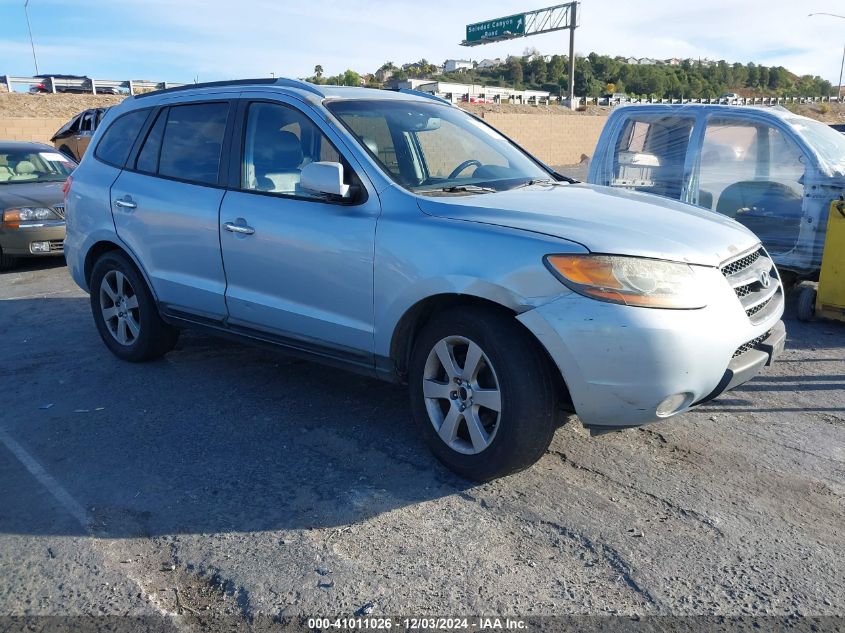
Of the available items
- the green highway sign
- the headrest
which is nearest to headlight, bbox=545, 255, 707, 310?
the headrest

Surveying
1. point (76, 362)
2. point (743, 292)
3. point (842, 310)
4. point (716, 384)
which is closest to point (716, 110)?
point (842, 310)

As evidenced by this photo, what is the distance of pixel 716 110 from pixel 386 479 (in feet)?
17.7

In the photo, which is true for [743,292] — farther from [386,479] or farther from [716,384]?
[386,479]

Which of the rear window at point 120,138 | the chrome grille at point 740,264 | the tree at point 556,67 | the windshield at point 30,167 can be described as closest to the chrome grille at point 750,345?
the chrome grille at point 740,264

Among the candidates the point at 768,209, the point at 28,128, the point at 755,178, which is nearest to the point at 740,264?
the point at 768,209

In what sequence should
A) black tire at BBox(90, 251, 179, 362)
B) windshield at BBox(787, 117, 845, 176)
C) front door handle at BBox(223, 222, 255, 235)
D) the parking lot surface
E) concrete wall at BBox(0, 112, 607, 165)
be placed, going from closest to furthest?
the parking lot surface → front door handle at BBox(223, 222, 255, 235) → black tire at BBox(90, 251, 179, 362) → windshield at BBox(787, 117, 845, 176) → concrete wall at BBox(0, 112, 607, 165)

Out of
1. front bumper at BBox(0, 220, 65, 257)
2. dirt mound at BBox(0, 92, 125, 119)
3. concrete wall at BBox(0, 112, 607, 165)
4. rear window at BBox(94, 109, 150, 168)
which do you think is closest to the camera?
rear window at BBox(94, 109, 150, 168)

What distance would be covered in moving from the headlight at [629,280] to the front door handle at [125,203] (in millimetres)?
3086

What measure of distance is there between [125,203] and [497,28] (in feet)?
150

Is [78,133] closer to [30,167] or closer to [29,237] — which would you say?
[30,167]

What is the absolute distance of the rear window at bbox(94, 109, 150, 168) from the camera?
5.22 meters

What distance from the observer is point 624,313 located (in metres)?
3.01

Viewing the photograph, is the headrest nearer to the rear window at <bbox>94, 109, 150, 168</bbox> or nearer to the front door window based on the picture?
the rear window at <bbox>94, 109, 150, 168</bbox>

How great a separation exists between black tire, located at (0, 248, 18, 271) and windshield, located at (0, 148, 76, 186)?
1314 mm
